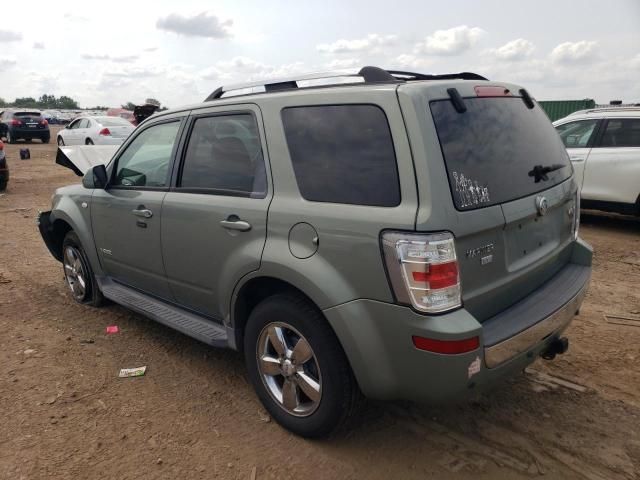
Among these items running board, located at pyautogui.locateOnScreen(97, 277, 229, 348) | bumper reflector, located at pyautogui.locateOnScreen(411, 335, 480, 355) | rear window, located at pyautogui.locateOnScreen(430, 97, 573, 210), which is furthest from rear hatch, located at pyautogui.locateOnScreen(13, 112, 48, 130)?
bumper reflector, located at pyautogui.locateOnScreen(411, 335, 480, 355)

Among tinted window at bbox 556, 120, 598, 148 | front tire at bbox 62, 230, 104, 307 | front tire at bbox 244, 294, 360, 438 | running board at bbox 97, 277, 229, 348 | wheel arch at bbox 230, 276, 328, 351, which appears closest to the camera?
front tire at bbox 244, 294, 360, 438

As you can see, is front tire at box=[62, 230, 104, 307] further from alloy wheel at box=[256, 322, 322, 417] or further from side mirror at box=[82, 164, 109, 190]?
alloy wheel at box=[256, 322, 322, 417]

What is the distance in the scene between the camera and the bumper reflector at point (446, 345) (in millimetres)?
2201

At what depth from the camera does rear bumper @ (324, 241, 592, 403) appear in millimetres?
2236

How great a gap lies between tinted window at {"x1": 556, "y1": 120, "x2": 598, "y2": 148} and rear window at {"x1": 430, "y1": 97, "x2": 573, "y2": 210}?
225 inches

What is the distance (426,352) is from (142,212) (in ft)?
7.58

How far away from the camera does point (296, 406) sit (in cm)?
287

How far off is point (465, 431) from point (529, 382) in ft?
2.43

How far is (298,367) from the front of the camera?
9.11 feet

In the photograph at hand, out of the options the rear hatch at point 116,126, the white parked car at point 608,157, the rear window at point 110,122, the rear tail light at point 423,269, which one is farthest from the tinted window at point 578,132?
the rear window at point 110,122

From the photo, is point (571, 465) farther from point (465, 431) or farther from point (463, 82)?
point (463, 82)

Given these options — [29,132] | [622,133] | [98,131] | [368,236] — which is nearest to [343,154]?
[368,236]

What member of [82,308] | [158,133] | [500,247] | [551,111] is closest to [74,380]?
[82,308]

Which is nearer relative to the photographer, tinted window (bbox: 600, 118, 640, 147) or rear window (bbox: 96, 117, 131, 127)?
tinted window (bbox: 600, 118, 640, 147)
